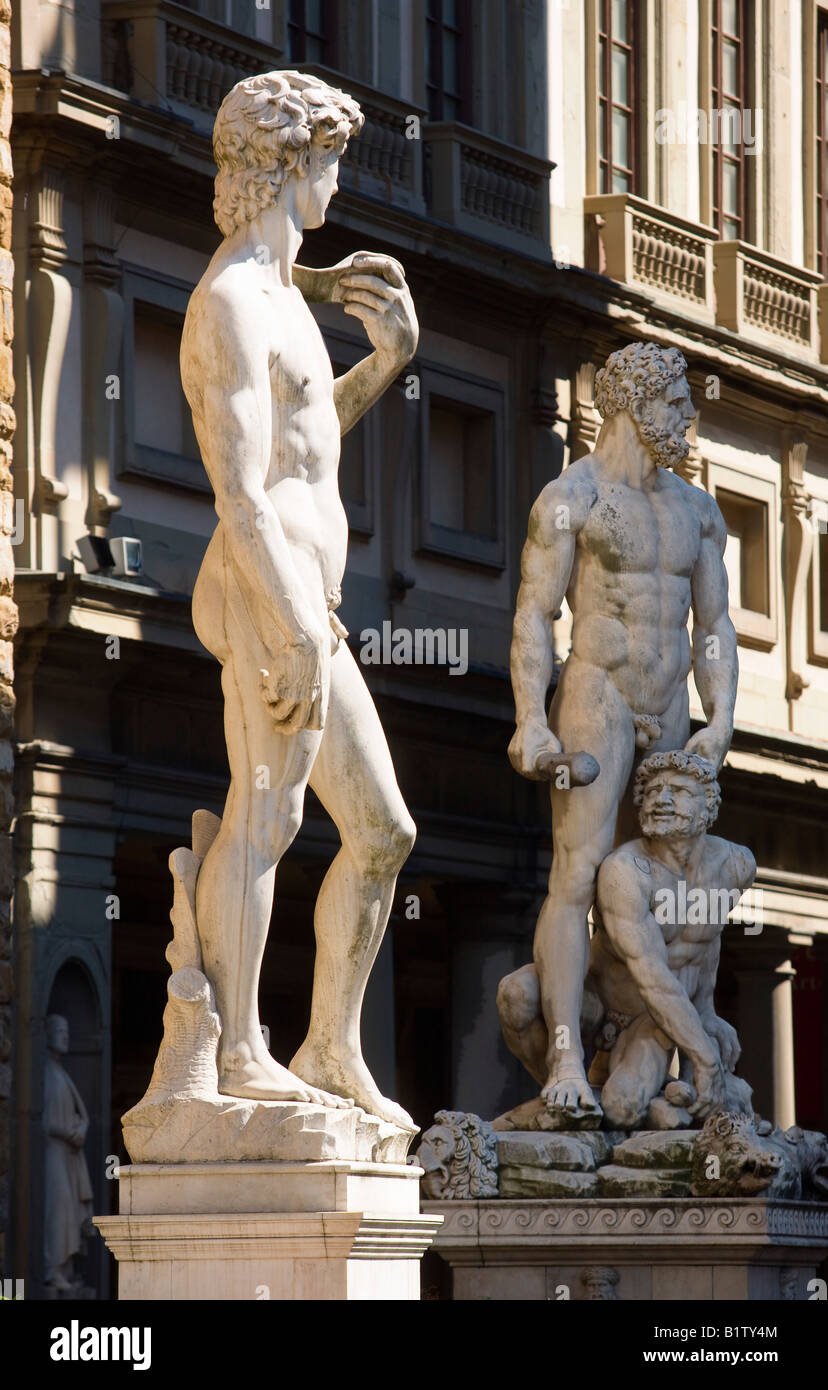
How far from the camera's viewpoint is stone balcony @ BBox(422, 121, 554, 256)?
85.5ft

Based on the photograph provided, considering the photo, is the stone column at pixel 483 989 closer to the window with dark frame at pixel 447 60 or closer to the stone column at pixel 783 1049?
the stone column at pixel 783 1049

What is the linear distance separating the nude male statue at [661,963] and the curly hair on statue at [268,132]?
383 cm

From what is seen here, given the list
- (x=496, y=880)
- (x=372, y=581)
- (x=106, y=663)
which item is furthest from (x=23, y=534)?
(x=496, y=880)

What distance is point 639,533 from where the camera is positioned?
1286 cm

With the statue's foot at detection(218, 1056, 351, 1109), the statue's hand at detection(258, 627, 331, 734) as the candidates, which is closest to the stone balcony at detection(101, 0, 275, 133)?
the statue's hand at detection(258, 627, 331, 734)

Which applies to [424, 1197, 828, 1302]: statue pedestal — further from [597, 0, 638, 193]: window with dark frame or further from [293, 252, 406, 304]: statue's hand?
[597, 0, 638, 193]: window with dark frame

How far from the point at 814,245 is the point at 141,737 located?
42.0ft

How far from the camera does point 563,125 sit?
1113 inches

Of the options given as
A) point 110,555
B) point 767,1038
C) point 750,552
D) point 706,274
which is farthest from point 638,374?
point 750,552

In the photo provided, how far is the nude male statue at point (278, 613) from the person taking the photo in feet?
29.4

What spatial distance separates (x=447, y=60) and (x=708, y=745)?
49.9 ft

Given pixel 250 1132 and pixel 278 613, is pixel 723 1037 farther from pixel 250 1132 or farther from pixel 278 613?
pixel 278 613

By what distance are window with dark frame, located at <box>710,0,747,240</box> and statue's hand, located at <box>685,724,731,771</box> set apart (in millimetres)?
18892
